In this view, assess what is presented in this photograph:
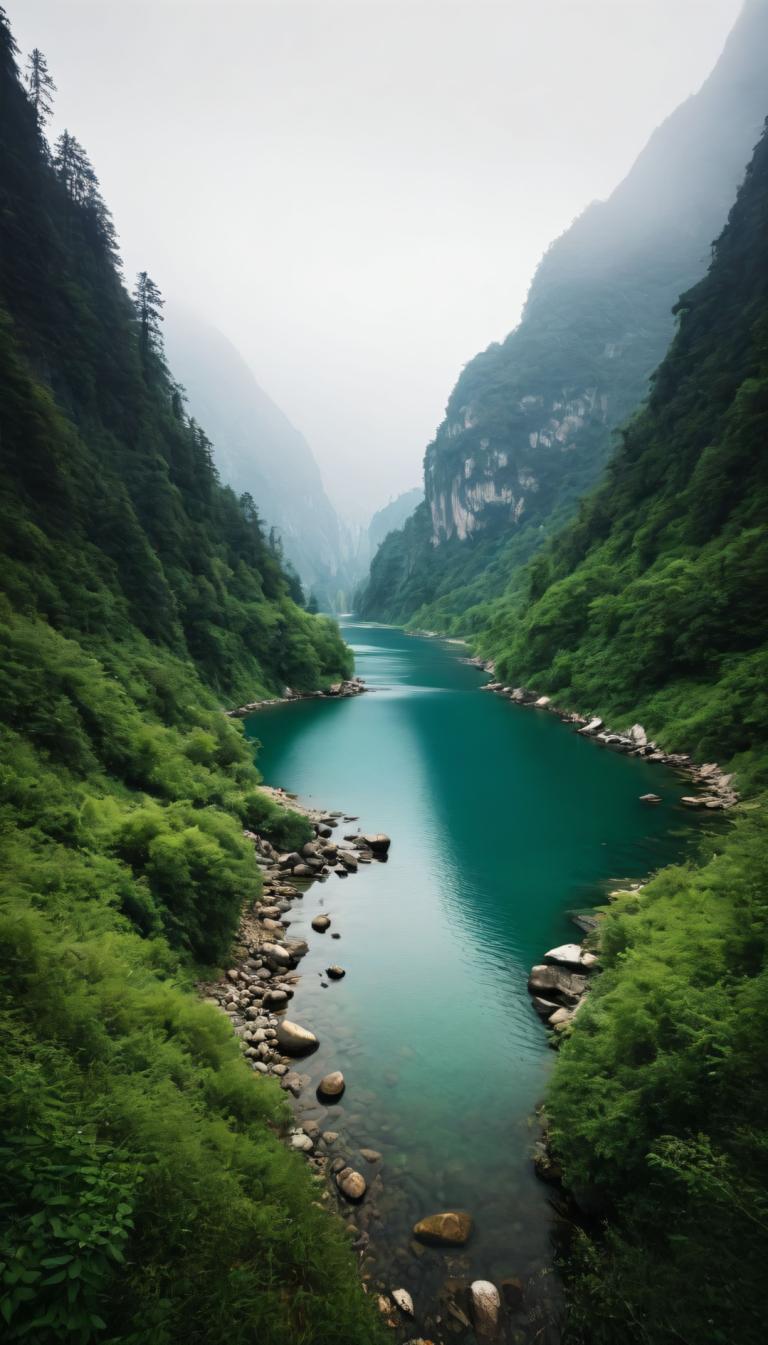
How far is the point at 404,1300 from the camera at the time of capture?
6.93 meters

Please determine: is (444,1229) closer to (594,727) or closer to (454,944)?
(454,944)

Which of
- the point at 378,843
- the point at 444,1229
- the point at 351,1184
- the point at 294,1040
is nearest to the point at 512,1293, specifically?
the point at 444,1229

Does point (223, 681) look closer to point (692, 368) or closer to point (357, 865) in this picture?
point (357, 865)

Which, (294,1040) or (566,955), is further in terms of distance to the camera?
(566,955)

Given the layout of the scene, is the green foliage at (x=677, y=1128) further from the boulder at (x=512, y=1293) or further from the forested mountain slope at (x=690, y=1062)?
the boulder at (x=512, y=1293)

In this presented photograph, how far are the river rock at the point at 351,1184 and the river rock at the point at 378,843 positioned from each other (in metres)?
13.7

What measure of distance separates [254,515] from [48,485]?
153 ft

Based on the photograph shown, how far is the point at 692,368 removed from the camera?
199 ft

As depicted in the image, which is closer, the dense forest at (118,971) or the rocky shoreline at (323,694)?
the dense forest at (118,971)

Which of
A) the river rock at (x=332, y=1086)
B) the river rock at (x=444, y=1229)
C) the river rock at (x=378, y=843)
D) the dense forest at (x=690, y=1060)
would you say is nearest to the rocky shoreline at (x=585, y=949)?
the dense forest at (x=690, y=1060)

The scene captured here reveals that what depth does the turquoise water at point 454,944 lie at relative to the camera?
8.42 meters

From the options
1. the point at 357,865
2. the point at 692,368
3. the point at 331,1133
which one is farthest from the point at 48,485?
the point at 692,368

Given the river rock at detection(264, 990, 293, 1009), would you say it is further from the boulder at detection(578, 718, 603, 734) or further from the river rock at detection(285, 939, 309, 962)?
the boulder at detection(578, 718, 603, 734)

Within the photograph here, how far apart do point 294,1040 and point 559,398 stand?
189m
